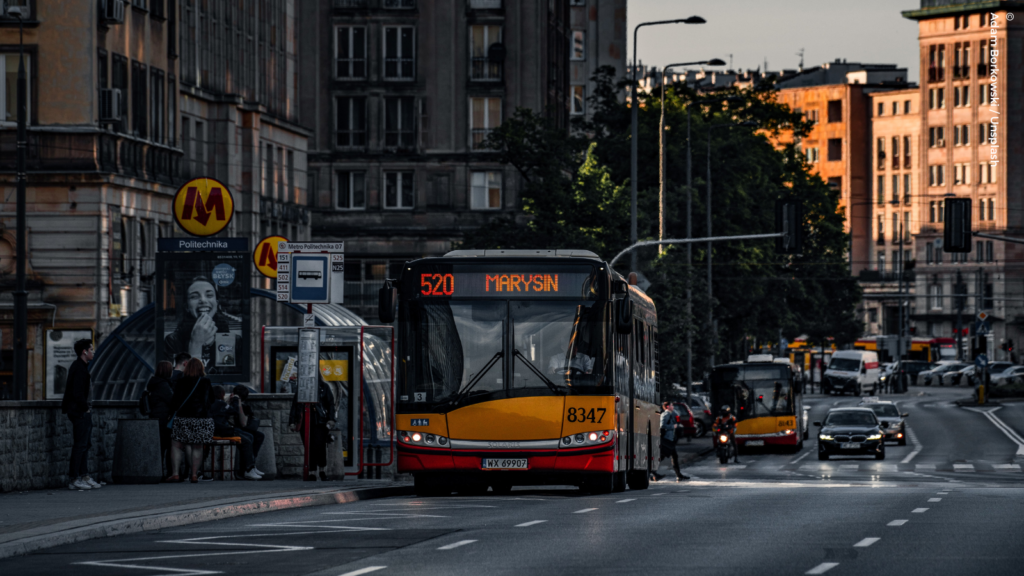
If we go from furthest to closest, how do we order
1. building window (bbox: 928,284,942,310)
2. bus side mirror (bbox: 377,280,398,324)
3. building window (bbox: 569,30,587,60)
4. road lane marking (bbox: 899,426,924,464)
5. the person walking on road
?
building window (bbox: 928,284,942,310), building window (bbox: 569,30,587,60), road lane marking (bbox: 899,426,924,464), the person walking on road, bus side mirror (bbox: 377,280,398,324)

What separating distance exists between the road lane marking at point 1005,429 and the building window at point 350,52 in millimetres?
30620

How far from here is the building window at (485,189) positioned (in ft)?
280

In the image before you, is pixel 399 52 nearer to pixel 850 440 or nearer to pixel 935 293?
pixel 850 440

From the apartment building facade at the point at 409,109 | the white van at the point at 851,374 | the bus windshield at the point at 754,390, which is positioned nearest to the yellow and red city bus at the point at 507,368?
the bus windshield at the point at 754,390

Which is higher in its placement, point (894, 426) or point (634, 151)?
point (634, 151)

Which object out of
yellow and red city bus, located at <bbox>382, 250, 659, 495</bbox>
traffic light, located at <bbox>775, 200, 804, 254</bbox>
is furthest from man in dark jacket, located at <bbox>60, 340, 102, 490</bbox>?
traffic light, located at <bbox>775, 200, 804, 254</bbox>

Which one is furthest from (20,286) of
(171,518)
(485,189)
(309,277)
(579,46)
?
(579,46)

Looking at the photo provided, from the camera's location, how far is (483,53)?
85.0 metres

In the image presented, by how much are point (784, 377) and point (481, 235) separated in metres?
11.5

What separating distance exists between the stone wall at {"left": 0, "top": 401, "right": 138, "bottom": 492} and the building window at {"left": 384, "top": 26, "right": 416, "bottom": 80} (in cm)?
6123

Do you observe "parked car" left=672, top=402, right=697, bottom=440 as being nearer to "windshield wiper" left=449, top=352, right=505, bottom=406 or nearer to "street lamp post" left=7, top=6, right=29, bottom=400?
"street lamp post" left=7, top=6, right=29, bottom=400

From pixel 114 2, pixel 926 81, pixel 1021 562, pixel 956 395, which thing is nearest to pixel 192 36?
pixel 114 2

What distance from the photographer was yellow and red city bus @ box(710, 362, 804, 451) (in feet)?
195

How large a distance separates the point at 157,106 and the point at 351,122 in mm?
36992
